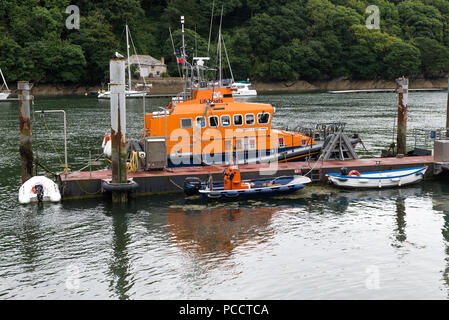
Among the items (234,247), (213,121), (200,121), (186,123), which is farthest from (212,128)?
(234,247)

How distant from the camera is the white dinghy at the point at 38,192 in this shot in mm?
22609

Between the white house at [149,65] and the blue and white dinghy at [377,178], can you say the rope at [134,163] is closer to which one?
the blue and white dinghy at [377,178]

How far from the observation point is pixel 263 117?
1027 inches

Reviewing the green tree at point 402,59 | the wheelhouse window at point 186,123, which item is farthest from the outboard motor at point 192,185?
the green tree at point 402,59

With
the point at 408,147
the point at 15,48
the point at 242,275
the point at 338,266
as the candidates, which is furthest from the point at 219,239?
the point at 15,48

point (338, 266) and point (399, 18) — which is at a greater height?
point (399, 18)

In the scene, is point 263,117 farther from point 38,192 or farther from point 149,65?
point 149,65

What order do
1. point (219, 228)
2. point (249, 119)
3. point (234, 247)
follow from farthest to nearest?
point (249, 119)
point (219, 228)
point (234, 247)

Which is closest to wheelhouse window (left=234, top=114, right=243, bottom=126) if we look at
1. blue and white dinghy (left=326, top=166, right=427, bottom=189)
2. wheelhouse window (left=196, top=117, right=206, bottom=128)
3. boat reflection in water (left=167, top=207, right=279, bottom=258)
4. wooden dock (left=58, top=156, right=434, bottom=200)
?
wheelhouse window (left=196, top=117, right=206, bottom=128)

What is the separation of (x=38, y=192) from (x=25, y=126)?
9.17 ft

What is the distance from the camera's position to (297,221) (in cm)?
2086
